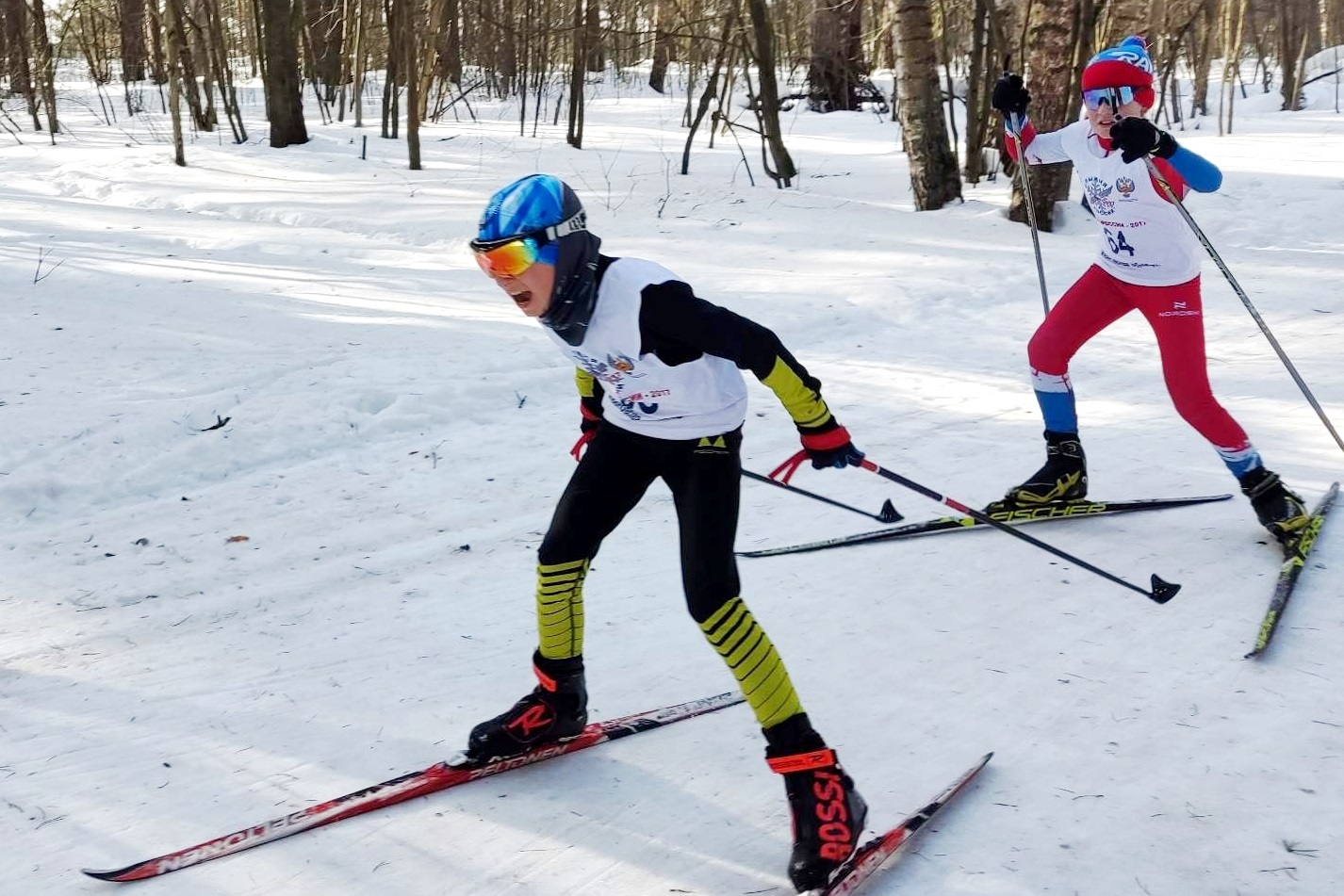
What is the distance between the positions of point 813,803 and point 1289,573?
98.7 inches

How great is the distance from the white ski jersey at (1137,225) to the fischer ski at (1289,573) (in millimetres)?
1123

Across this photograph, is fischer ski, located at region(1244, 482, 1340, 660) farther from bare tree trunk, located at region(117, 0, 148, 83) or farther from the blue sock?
bare tree trunk, located at region(117, 0, 148, 83)

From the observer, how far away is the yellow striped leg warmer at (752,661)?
2717 millimetres

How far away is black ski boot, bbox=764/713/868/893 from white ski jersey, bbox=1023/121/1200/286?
8.96 feet

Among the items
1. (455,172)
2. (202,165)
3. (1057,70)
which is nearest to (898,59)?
(1057,70)

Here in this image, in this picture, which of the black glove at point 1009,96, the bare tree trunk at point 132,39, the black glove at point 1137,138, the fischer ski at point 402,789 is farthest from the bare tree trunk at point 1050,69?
the bare tree trunk at point 132,39

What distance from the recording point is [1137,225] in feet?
14.7

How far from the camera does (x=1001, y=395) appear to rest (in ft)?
21.3

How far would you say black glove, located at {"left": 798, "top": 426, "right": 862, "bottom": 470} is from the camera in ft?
9.23

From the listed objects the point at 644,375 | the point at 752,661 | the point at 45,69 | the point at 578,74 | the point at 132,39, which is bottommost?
the point at 752,661

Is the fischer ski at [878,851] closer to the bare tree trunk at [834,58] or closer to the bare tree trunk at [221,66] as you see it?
the bare tree trunk at [221,66]

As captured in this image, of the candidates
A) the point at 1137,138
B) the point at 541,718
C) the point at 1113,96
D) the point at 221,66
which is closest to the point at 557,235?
the point at 541,718

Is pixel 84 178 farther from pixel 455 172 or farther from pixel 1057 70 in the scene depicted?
pixel 1057 70

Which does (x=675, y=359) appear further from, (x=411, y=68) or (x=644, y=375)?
(x=411, y=68)
